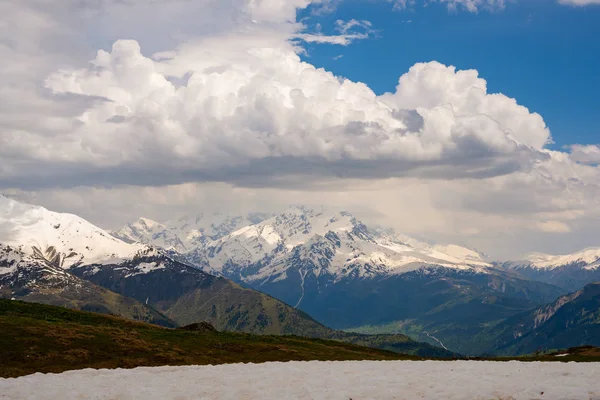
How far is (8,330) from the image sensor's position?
67.8m

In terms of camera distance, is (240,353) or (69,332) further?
(240,353)

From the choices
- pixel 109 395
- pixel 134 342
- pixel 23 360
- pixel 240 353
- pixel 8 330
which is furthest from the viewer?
pixel 240 353

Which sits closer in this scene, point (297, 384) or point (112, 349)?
point (297, 384)

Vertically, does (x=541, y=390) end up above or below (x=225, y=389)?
above

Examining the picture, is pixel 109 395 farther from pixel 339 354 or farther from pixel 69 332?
pixel 339 354

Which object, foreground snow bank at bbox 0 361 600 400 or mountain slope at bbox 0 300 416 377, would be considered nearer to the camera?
foreground snow bank at bbox 0 361 600 400

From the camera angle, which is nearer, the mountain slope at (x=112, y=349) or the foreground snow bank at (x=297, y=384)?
the foreground snow bank at (x=297, y=384)

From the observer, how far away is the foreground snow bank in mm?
35969

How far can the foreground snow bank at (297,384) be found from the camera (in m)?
36.0

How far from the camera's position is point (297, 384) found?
44594mm

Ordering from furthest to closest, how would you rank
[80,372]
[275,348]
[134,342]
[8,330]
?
[275,348]
[134,342]
[8,330]
[80,372]

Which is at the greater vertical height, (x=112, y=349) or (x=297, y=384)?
(x=297, y=384)

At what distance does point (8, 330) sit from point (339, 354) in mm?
44558

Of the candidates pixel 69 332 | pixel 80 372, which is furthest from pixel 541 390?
pixel 69 332
